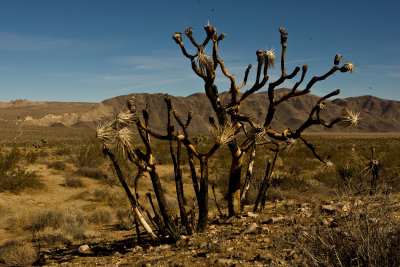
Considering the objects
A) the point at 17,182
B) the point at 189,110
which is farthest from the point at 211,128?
the point at 189,110

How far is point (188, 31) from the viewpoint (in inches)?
228

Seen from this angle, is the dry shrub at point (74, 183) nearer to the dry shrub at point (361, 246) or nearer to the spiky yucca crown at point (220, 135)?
the spiky yucca crown at point (220, 135)

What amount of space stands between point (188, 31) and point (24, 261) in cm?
529

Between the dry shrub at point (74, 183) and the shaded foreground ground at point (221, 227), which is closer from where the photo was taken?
the shaded foreground ground at point (221, 227)

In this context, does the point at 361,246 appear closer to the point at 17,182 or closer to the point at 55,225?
the point at 55,225

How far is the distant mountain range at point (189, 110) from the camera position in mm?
110375

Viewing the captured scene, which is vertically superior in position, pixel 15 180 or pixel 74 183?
pixel 15 180

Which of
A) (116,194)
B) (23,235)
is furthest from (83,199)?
(23,235)

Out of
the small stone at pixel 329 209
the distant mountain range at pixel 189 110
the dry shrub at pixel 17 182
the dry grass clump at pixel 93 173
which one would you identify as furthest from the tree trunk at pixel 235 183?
the distant mountain range at pixel 189 110

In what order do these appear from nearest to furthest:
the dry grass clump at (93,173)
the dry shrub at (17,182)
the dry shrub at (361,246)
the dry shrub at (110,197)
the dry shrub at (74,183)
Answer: the dry shrub at (361,246) < the dry shrub at (110,197) < the dry shrub at (17,182) < the dry shrub at (74,183) < the dry grass clump at (93,173)

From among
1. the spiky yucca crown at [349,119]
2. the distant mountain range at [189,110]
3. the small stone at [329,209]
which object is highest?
the distant mountain range at [189,110]

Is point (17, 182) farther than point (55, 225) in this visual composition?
Yes

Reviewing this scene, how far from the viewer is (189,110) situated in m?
134

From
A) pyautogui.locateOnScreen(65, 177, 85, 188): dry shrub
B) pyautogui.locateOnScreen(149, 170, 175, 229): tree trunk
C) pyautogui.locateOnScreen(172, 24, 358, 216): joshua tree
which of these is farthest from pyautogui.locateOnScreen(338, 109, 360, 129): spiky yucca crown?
pyautogui.locateOnScreen(65, 177, 85, 188): dry shrub
